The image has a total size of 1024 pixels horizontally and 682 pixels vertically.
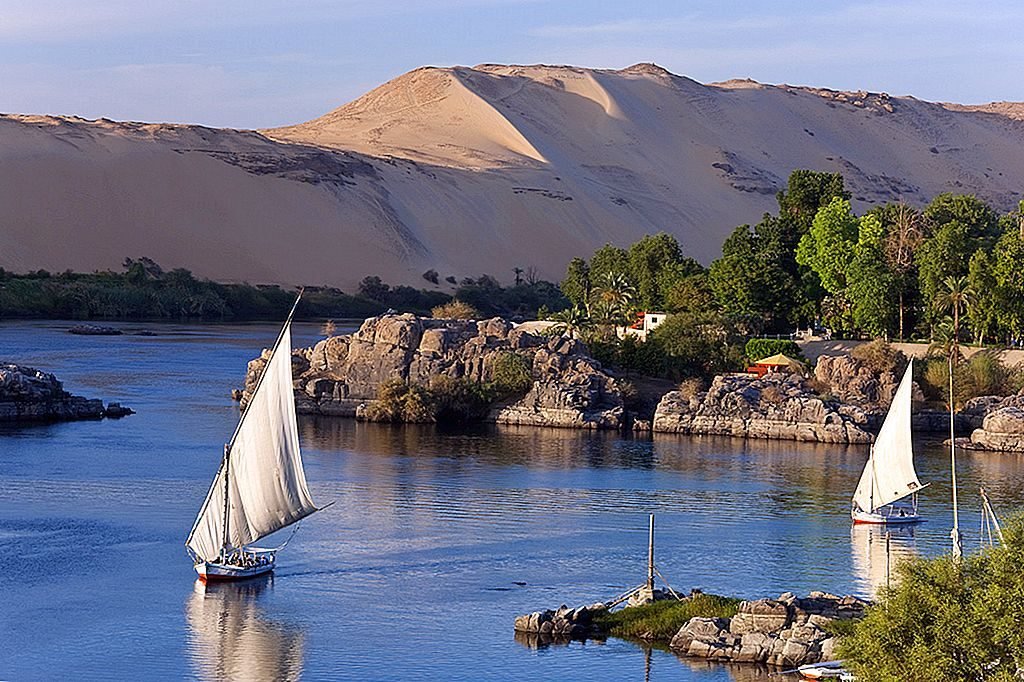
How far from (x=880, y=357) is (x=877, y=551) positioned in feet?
69.6

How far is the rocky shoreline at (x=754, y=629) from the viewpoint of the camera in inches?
904

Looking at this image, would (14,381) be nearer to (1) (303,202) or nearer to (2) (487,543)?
(2) (487,543)

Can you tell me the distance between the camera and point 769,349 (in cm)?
5528

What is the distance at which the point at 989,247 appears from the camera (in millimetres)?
58000

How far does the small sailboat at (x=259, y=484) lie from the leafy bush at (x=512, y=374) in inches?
890

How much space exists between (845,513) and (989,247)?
77.8 ft

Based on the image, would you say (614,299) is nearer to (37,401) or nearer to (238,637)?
(37,401)

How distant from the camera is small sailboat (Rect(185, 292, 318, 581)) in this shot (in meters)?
29.4

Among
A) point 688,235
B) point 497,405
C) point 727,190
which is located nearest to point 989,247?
point 497,405

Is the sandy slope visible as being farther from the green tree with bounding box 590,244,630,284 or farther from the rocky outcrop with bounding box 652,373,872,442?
the rocky outcrop with bounding box 652,373,872,442

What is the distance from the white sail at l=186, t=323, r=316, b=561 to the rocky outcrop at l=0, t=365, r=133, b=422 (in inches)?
885

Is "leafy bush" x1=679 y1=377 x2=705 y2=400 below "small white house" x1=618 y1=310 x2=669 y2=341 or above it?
below

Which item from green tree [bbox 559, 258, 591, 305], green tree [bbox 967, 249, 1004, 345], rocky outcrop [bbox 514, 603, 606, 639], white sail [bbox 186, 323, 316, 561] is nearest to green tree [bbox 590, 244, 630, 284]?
green tree [bbox 559, 258, 591, 305]

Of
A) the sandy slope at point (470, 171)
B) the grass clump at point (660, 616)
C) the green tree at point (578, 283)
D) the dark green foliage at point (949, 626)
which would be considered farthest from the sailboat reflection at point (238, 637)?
the sandy slope at point (470, 171)
